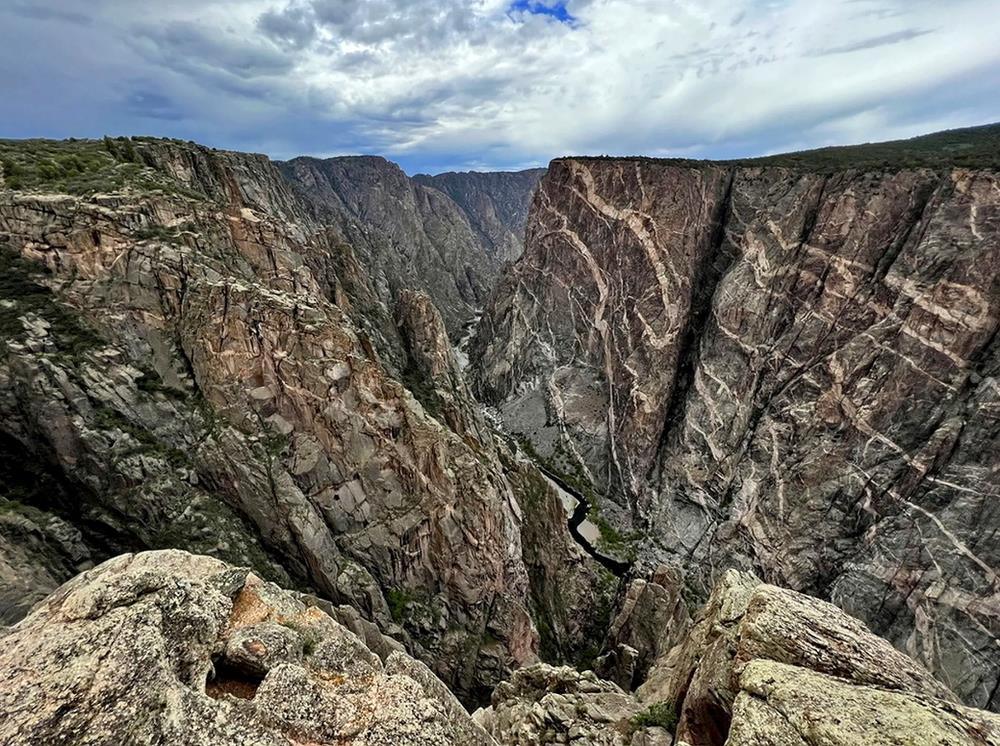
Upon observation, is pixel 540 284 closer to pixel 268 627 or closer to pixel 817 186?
pixel 817 186

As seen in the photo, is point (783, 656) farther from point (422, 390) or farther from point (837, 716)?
point (422, 390)

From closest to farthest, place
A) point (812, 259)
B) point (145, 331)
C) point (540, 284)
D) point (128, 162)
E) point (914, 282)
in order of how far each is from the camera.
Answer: point (145, 331) → point (128, 162) → point (914, 282) → point (812, 259) → point (540, 284)

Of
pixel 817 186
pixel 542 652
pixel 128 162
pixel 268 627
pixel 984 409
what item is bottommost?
pixel 542 652

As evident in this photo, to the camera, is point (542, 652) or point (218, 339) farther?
point (542, 652)

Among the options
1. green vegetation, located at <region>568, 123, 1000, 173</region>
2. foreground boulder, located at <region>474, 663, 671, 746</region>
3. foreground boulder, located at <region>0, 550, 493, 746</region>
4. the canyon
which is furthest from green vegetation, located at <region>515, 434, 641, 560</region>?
foreground boulder, located at <region>0, 550, 493, 746</region>

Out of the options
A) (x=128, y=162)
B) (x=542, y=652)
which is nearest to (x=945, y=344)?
(x=542, y=652)

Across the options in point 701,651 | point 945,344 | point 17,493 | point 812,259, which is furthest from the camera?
point 812,259

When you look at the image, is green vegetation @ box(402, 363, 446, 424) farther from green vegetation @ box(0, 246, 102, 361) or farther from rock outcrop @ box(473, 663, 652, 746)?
rock outcrop @ box(473, 663, 652, 746)
